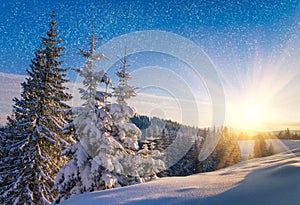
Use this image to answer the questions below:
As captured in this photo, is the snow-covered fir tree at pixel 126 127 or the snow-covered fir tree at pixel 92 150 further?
the snow-covered fir tree at pixel 126 127

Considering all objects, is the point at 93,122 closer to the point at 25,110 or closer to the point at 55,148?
the point at 55,148

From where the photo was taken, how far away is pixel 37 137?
13.1 meters

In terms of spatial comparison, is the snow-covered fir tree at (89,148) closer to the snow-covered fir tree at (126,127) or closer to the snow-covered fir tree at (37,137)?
the snow-covered fir tree at (126,127)

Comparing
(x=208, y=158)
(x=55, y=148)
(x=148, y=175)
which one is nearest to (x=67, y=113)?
(x=55, y=148)

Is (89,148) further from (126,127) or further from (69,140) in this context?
(69,140)

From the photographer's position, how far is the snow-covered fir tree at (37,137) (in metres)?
12.8

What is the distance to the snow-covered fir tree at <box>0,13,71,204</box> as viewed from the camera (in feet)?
41.9

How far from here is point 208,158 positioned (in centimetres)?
5747

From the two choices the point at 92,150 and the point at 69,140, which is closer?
the point at 92,150

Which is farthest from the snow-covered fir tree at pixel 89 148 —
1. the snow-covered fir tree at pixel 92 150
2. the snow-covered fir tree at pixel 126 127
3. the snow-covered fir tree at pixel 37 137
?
the snow-covered fir tree at pixel 37 137

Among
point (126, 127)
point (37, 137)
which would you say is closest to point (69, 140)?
point (37, 137)

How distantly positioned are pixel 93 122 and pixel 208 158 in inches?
2082

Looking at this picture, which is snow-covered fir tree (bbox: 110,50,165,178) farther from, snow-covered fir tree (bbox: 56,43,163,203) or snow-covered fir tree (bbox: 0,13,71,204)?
snow-covered fir tree (bbox: 0,13,71,204)

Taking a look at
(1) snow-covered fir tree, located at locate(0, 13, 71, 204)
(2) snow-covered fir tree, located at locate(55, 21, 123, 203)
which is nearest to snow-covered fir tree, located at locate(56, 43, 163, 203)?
(2) snow-covered fir tree, located at locate(55, 21, 123, 203)
